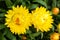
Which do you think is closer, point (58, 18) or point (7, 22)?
point (7, 22)

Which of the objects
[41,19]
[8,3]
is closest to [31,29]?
[41,19]

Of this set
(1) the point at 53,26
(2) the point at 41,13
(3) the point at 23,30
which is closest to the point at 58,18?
(1) the point at 53,26

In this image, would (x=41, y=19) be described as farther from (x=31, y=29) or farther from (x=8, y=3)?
(x=8, y=3)

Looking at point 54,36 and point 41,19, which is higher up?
point 41,19

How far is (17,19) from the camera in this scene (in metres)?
1.11

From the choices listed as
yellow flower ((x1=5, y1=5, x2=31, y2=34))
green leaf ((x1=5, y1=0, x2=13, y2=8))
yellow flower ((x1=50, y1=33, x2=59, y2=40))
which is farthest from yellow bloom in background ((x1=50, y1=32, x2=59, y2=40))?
green leaf ((x1=5, y1=0, x2=13, y2=8))

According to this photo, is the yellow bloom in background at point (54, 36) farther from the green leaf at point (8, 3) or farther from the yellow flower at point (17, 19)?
the green leaf at point (8, 3)

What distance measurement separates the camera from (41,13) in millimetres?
1140

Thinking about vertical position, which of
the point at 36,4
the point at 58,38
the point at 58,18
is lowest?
the point at 58,38

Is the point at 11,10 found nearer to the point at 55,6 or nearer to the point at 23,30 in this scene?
the point at 23,30

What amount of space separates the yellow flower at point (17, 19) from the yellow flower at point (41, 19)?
0.16ft

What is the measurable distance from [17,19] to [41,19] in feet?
0.46

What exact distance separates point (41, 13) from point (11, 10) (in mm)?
178

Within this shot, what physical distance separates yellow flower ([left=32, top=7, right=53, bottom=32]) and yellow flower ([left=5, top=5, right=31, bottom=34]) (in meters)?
0.05
